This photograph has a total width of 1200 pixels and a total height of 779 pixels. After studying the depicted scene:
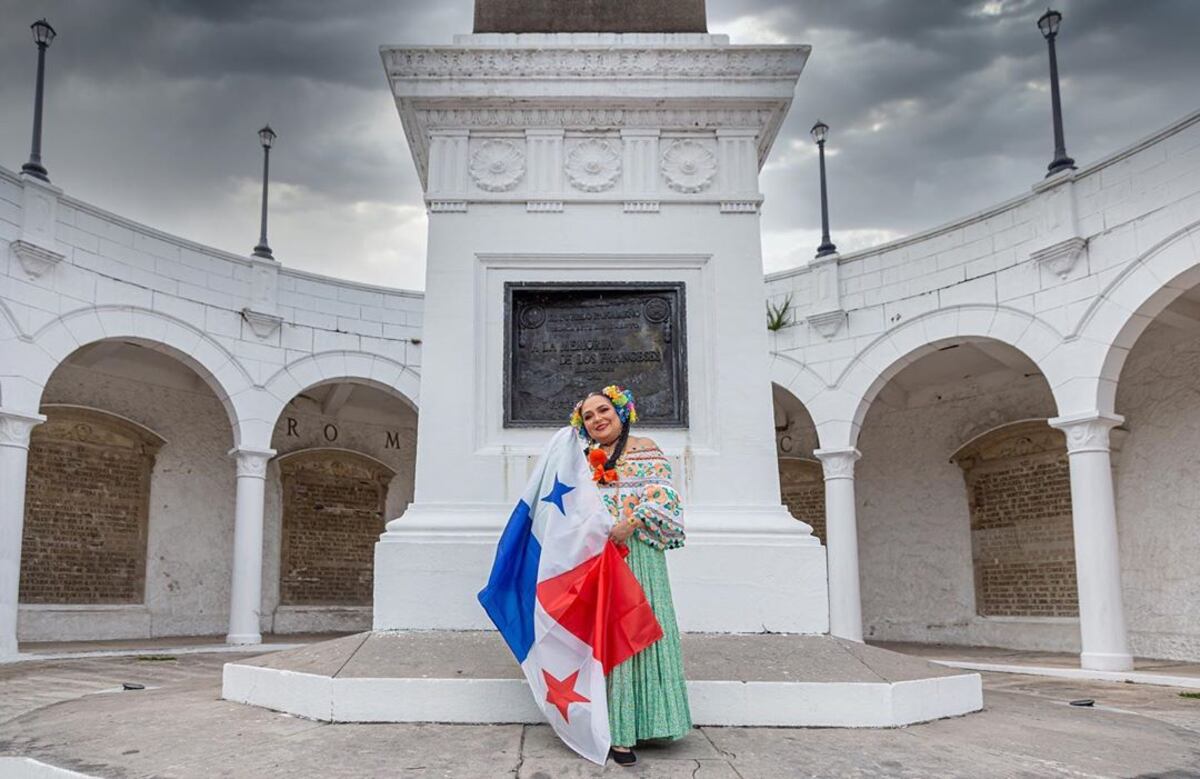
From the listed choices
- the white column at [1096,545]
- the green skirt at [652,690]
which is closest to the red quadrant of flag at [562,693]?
the green skirt at [652,690]

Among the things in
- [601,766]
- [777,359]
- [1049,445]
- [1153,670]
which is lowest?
[1153,670]

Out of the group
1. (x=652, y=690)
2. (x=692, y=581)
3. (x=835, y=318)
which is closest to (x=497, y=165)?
(x=692, y=581)

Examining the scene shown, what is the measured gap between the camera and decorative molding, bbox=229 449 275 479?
12.3m

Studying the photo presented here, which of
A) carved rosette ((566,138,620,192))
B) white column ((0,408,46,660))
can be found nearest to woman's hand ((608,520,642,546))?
carved rosette ((566,138,620,192))

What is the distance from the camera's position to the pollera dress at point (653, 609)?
3.25m

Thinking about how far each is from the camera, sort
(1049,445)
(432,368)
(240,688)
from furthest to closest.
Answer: (1049,445) < (432,368) < (240,688)

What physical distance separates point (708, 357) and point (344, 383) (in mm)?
10742

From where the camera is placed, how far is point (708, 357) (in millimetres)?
4801

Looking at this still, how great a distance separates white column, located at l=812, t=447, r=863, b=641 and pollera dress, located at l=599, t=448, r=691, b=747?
8.44 meters

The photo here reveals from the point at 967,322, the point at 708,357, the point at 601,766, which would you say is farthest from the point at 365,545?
the point at 601,766

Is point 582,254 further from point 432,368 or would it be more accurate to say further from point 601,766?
point 601,766

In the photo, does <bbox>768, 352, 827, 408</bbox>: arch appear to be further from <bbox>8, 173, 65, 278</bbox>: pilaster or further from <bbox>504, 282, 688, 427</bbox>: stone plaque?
<bbox>8, 173, 65, 278</bbox>: pilaster

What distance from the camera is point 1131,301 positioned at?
912 cm

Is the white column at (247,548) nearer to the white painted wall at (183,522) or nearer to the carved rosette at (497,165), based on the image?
the white painted wall at (183,522)
